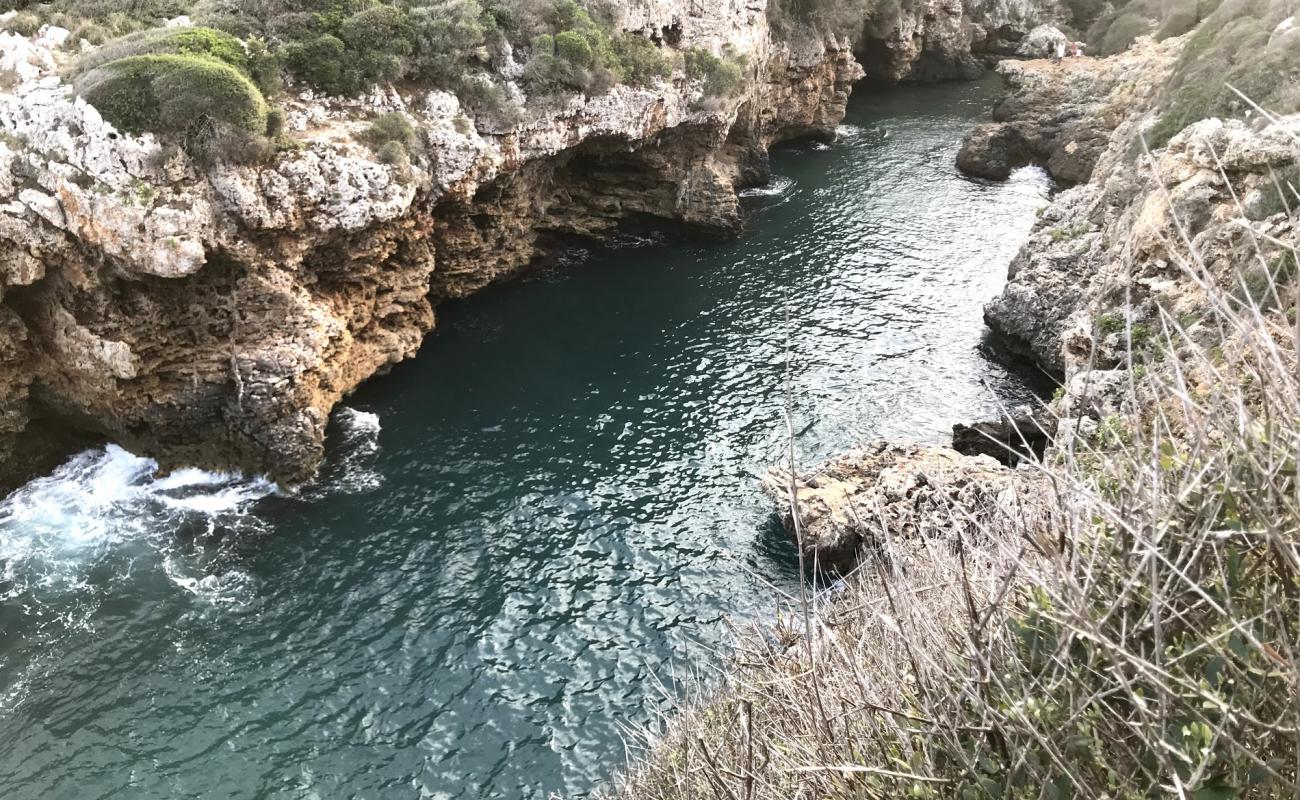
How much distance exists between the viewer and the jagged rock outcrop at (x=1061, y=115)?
4156 cm

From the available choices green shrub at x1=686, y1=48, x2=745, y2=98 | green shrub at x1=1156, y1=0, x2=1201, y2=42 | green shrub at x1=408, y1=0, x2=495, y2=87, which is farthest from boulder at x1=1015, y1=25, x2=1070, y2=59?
green shrub at x1=408, y1=0, x2=495, y2=87

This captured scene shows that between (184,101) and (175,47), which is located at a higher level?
(175,47)

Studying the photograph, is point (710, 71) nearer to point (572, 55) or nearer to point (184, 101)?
point (572, 55)

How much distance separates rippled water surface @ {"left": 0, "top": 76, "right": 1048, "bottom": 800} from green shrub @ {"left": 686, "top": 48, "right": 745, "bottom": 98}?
29.1 ft

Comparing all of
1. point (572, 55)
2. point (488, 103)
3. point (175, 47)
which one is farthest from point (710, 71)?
point (175, 47)

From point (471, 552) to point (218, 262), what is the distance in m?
10.4

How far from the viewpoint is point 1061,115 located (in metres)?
46.3

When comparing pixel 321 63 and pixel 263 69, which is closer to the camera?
pixel 263 69

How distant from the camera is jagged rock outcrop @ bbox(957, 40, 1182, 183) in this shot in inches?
1636

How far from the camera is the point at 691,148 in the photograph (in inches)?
1475

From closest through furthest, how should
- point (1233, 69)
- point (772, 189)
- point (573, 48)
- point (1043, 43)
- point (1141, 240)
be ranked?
point (1141, 240), point (1233, 69), point (573, 48), point (772, 189), point (1043, 43)

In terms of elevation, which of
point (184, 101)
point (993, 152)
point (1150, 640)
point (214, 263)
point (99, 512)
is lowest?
point (99, 512)

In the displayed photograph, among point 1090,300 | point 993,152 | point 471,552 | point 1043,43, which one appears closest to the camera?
point 471,552

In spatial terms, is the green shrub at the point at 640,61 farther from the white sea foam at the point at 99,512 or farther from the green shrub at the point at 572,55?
the white sea foam at the point at 99,512
